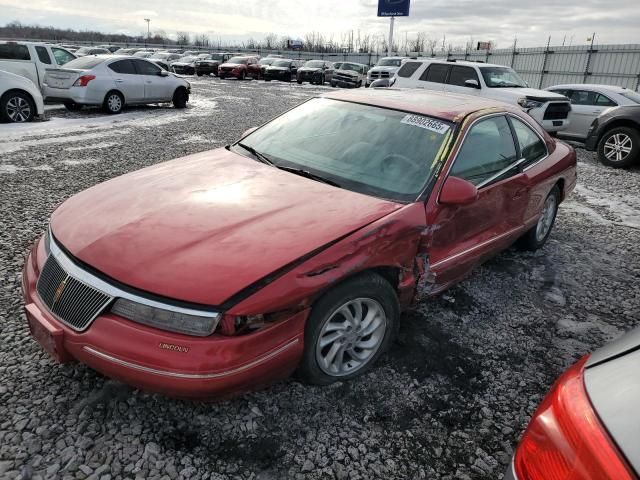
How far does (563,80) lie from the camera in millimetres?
21531

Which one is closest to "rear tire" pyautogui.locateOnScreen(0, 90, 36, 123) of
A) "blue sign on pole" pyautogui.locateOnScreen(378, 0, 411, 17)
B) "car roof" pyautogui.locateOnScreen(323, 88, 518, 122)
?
"car roof" pyautogui.locateOnScreen(323, 88, 518, 122)

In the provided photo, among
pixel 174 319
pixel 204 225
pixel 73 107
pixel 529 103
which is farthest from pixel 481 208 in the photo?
pixel 73 107

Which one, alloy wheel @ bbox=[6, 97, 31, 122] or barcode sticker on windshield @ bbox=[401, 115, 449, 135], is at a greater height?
barcode sticker on windshield @ bbox=[401, 115, 449, 135]

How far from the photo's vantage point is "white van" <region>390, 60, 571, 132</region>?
34.6 feet

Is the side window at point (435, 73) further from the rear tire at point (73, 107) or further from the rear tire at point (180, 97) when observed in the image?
the rear tire at point (73, 107)

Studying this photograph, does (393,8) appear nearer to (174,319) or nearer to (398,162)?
(398,162)

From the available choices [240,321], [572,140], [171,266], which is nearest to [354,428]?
[240,321]

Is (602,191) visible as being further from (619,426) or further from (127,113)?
(127,113)

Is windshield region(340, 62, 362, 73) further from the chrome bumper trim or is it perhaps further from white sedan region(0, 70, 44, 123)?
the chrome bumper trim

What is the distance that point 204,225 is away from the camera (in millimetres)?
2398

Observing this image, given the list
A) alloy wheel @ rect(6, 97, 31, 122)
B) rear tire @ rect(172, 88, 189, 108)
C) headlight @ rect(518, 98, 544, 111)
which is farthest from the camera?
rear tire @ rect(172, 88, 189, 108)

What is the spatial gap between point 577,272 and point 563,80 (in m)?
20.8

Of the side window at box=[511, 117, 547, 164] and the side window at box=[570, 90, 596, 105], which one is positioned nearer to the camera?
the side window at box=[511, 117, 547, 164]

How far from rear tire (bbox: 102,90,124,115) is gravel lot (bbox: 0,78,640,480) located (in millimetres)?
8456
